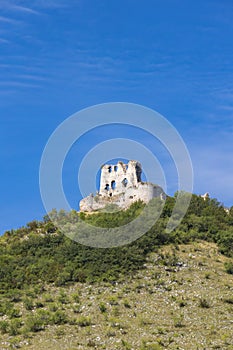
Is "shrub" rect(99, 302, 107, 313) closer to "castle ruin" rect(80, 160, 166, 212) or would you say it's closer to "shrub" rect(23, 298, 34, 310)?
"shrub" rect(23, 298, 34, 310)

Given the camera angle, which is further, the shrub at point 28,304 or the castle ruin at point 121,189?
the castle ruin at point 121,189

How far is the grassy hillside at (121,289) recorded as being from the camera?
190ft

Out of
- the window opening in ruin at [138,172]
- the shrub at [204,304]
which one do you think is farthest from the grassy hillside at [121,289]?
the window opening in ruin at [138,172]

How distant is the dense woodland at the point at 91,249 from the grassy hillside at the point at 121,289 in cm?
10

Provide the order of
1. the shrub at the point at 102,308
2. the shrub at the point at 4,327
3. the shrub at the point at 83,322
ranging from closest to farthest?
the shrub at the point at 4,327 → the shrub at the point at 83,322 → the shrub at the point at 102,308

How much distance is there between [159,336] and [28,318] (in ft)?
30.8

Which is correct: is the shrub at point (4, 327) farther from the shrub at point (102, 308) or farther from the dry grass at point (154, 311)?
the shrub at point (102, 308)

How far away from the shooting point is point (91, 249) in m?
77.8

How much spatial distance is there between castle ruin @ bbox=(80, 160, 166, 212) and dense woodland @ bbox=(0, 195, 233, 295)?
2985 millimetres

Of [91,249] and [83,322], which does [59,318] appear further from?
[91,249]

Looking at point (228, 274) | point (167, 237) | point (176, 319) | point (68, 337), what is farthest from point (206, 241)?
point (68, 337)

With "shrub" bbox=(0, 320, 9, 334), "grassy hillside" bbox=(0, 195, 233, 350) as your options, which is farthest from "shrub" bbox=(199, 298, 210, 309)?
"shrub" bbox=(0, 320, 9, 334)

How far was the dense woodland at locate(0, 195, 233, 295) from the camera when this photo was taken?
7144 cm

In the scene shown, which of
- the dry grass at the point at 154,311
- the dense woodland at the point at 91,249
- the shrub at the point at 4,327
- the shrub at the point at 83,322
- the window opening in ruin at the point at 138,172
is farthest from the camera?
the window opening in ruin at the point at 138,172
